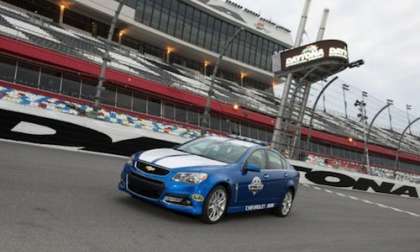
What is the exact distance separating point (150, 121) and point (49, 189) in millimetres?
25649

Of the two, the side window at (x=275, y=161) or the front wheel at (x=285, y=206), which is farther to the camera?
the front wheel at (x=285, y=206)

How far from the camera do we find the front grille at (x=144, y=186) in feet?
23.0

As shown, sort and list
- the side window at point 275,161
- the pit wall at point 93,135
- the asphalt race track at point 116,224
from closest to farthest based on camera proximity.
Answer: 1. the asphalt race track at point 116,224
2. the side window at point 275,161
3. the pit wall at point 93,135

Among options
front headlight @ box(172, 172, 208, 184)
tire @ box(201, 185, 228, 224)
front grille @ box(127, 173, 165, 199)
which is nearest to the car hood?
front headlight @ box(172, 172, 208, 184)

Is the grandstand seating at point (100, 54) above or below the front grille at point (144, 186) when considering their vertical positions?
above

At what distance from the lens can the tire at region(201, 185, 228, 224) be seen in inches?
283

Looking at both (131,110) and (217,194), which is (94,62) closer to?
(131,110)

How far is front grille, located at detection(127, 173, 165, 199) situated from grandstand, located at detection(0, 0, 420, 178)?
19.6m

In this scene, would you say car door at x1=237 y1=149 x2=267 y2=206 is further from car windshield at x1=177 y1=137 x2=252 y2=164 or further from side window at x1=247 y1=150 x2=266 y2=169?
car windshield at x1=177 y1=137 x2=252 y2=164

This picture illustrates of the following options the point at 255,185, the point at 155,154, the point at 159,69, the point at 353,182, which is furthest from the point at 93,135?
the point at 159,69

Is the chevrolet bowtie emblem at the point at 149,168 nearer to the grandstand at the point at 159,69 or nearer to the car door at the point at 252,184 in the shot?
the car door at the point at 252,184

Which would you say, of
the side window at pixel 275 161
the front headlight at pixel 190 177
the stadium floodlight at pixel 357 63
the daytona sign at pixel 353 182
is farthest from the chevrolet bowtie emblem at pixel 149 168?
the stadium floodlight at pixel 357 63

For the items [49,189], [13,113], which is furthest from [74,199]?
[13,113]

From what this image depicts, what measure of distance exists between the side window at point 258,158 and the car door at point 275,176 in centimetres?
13
